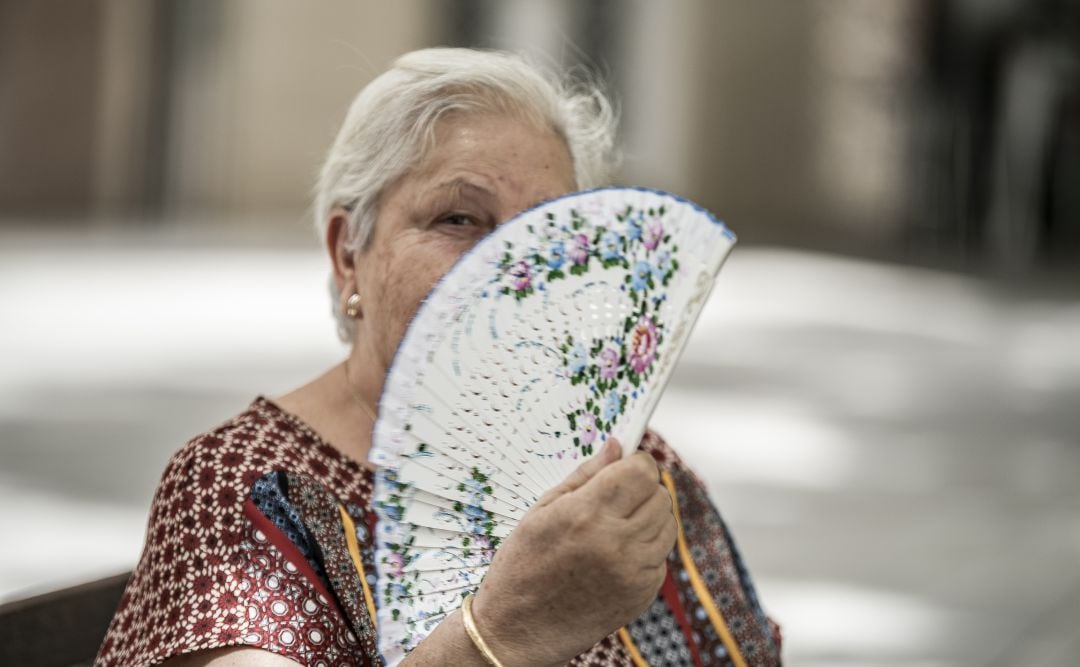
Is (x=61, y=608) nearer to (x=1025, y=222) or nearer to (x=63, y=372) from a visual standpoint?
(x=63, y=372)

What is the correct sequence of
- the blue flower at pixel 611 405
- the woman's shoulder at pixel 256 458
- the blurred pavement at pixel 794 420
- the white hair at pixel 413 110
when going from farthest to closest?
the blurred pavement at pixel 794 420, the white hair at pixel 413 110, the woman's shoulder at pixel 256 458, the blue flower at pixel 611 405

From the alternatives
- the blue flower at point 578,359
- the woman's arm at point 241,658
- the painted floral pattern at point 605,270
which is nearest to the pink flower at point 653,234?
the painted floral pattern at point 605,270

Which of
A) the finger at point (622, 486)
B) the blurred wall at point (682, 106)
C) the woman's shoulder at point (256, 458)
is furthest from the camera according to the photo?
the blurred wall at point (682, 106)

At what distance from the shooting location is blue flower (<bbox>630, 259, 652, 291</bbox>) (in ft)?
3.69

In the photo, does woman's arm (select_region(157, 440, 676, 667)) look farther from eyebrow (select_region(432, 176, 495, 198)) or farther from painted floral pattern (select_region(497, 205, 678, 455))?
eyebrow (select_region(432, 176, 495, 198))

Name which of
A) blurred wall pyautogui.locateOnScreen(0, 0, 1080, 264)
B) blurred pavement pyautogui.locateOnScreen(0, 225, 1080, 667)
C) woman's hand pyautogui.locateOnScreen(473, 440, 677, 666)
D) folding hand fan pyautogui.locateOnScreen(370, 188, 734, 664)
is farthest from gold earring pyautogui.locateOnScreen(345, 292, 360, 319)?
blurred wall pyautogui.locateOnScreen(0, 0, 1080, 264)

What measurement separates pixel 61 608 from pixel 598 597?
0.71 meters

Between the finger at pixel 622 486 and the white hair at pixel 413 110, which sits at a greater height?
the white hair at pixel 413 110

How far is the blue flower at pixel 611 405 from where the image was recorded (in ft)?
3.64

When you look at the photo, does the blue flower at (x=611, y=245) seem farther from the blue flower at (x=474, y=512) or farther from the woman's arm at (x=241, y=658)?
the woman's arm at (x=241, y=658)

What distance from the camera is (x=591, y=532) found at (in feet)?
3.30

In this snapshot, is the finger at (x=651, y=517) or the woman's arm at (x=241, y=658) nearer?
the finger at (x=651, y=517)

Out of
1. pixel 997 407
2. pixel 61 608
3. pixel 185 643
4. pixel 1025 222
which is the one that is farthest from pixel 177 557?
pixel 1025 222

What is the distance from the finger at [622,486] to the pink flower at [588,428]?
11 cm
